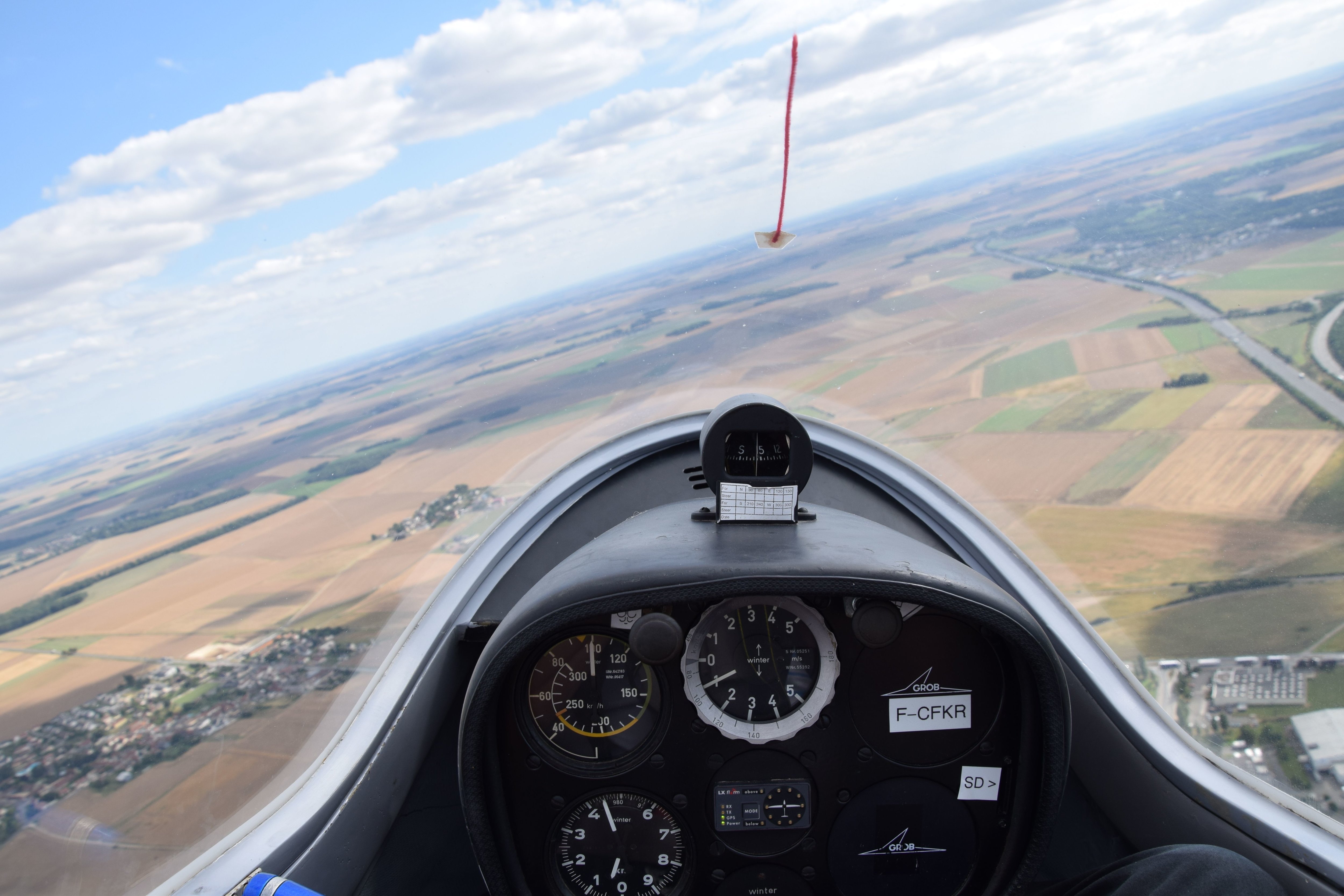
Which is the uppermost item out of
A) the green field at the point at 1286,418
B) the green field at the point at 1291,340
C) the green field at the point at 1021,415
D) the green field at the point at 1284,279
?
the green field at the point at 1284,279

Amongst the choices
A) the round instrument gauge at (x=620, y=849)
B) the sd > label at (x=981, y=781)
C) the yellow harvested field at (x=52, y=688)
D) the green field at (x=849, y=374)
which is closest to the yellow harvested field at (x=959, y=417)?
the green field at (x=849, y=374)

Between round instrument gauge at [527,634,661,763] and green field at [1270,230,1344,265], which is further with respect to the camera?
green field at [1270,230,1344,265]

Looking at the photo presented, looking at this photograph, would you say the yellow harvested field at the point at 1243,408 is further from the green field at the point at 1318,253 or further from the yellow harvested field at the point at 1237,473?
the green field at the point at 1318,253

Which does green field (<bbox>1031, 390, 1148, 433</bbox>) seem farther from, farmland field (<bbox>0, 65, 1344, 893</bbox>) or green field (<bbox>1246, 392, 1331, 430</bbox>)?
green field (<bbox>1246, 392, 1331, 430</bbox>)

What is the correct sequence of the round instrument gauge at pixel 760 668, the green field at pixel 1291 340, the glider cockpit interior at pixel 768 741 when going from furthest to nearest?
the green field at pixel 1291 340 → the round instrument gauge at pixel 760 668 → the glider cockpit interior at pixel 768 741

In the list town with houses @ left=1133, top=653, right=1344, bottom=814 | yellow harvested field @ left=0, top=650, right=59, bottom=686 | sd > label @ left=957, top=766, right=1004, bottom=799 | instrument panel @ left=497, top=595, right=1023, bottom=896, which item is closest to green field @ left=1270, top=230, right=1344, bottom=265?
town with houses @ left=1133, top=653, right=1344, bottom=814

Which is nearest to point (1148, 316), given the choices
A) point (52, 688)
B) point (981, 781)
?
point (981, 781)

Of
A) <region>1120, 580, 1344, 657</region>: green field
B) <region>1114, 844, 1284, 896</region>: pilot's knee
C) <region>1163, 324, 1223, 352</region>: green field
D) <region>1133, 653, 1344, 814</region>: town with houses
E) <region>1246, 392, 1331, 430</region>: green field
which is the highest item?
<region>1163, 324, 1223, 352</region>: green field
